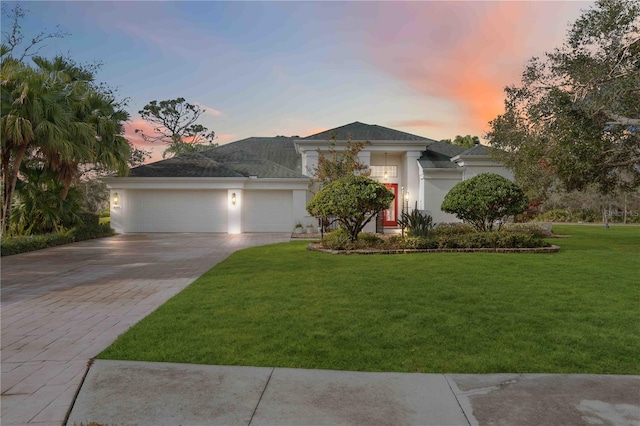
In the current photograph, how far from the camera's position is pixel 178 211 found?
2117 cm

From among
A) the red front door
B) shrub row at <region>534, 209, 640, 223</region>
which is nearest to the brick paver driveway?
the red front door

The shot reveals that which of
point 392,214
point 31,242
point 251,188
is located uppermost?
point 251,188

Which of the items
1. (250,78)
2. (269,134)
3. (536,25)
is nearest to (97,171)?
(269,134)

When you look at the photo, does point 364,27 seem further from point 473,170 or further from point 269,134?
point 269,134

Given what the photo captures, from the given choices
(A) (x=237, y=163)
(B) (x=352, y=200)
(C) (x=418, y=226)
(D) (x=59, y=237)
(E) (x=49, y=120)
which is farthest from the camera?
(A) (x=237, y=163)

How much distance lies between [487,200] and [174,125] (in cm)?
3393

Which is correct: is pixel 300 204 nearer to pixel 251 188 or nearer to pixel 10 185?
pixel 251 188

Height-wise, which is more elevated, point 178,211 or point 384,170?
point 384,170

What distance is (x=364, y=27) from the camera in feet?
42.3

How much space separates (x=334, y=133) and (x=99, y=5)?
1215 cm

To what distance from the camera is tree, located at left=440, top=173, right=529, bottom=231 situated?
1306 cm

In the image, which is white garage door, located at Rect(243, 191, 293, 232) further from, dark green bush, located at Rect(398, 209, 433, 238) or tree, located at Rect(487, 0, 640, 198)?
tree, located at Rect(487, 0, 640, 198)

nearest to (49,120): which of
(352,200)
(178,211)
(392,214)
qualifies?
(178,211)

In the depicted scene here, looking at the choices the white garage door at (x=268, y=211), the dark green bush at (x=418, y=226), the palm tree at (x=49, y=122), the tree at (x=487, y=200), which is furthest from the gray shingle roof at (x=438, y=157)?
the palm tree at (x=49, y=122)
